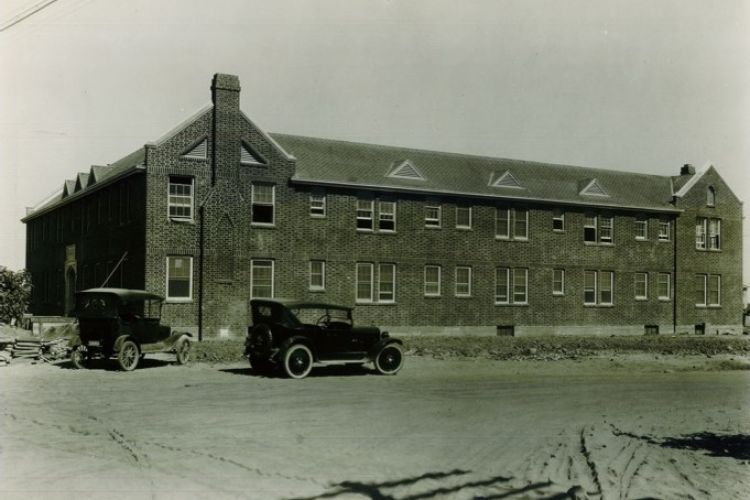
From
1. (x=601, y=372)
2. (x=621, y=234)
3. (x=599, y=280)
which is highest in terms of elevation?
(x=621, y=234)

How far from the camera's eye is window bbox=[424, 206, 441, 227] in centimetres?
3347

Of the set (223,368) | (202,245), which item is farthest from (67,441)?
(202,245)

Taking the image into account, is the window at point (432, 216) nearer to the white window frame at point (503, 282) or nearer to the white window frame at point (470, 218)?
the white window frame at point (470, 218)

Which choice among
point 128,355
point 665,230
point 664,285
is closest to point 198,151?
point 128,355

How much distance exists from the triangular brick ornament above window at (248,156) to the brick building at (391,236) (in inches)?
8.0

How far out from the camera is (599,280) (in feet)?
124

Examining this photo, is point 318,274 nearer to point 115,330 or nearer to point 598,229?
point 115,330

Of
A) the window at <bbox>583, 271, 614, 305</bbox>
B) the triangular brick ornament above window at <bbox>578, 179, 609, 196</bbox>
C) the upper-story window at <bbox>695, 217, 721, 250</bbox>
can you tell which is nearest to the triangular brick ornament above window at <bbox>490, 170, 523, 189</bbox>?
the triangular brick ornament above window at <bbox>578, 179, 609, 196</bbox>

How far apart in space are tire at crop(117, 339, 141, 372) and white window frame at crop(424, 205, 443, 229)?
57.0 ft

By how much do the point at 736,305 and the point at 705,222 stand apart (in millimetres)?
5044

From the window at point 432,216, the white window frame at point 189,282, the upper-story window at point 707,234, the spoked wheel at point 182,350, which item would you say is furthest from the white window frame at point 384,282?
the upper-story window at point 707,234

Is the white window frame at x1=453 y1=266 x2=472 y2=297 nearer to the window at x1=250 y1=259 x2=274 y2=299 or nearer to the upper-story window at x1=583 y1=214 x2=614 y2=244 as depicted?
the upper-story window at x1=583 y1=214 x2=614 y2=244

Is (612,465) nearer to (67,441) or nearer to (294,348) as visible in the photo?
(67,441)

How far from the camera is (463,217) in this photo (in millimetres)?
34375
